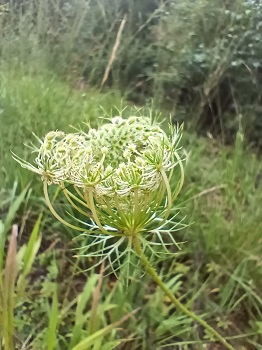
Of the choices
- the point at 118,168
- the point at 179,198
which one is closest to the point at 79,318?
the point at 118,168

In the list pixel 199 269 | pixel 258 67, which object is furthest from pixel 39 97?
pixel 258 67

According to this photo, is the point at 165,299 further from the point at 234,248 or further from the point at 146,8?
the point at 146,8

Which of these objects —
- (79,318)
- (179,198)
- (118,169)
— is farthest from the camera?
(179,198)

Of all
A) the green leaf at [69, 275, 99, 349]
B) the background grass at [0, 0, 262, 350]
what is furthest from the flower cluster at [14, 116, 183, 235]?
the green leaf at [69, 275, 99, 349]

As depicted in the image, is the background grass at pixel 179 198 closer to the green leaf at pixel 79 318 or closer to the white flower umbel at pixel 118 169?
the green leaf at pixel 79 318

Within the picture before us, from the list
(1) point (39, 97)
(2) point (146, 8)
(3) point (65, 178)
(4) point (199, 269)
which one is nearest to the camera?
(3) point (65, 178)

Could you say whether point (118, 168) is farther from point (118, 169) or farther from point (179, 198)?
point (179, 198)
